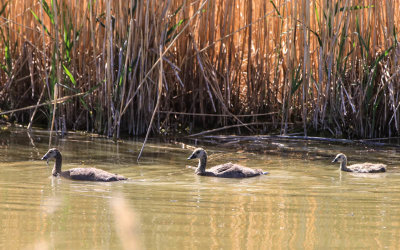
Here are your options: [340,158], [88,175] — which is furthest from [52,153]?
[340,158]

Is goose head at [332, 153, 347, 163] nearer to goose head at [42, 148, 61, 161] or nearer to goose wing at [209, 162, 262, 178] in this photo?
goose wing at [209, 162, 262, 178]

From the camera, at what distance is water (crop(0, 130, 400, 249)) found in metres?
3.91

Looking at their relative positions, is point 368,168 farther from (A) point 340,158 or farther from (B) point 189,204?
(B) point 189,204

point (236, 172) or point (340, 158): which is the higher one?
Result: point (340, 158)

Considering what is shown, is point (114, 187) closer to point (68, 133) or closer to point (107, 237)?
point (107, 237)

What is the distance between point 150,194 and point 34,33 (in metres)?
5.68

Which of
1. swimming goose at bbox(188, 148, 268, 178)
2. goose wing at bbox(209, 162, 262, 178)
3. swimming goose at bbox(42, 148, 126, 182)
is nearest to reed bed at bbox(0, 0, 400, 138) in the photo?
swimming goose at bbox(188, 148, 268, 178)

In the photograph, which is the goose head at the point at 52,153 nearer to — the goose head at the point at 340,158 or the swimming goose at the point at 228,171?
the swimming goose at the point at 228,171

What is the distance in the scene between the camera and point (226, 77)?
34.5 feet

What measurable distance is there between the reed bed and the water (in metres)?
1.17

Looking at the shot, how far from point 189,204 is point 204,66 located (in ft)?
17.4

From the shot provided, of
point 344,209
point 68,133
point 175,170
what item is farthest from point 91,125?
point 344,209

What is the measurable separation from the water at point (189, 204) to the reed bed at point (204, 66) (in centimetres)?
117

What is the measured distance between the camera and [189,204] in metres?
5.11
